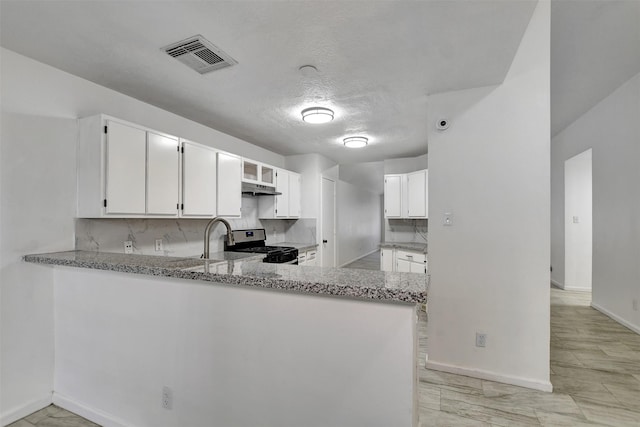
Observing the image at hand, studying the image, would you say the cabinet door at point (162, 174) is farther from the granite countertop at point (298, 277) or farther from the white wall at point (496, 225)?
the white wall at point (496, 225)

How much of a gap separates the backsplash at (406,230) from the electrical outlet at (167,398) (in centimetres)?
452

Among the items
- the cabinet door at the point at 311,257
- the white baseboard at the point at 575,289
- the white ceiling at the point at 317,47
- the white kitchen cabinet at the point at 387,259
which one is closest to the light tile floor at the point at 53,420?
the white ceiling at the point at 317,47

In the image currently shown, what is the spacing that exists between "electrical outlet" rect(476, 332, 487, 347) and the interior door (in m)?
3.13

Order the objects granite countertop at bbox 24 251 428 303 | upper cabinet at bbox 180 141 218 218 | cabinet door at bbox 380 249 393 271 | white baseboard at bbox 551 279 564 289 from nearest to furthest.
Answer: granite countertop at bbox 24 251 428 303, upper cabinet at bbox 180 141 218 218, cabinet door at bbox 380 249 393 271, white baseboard at bbox 551 279 564 289

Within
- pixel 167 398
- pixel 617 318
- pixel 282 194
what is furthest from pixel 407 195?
pixel 167 398

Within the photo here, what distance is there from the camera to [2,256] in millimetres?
1971

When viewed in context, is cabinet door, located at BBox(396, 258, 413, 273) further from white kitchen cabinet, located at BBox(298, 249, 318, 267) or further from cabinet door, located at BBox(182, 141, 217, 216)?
cabinet door, located at BBox(182, 141, 217, 216)

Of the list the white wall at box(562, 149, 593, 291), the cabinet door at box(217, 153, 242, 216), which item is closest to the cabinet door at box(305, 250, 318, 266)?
the cabinet door at box(217, 153, 242, 216)

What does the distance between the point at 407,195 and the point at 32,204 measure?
15.3ft

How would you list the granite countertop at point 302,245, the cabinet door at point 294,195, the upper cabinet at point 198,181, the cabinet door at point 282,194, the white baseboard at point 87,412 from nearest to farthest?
the white baseboard at point 87,412, the upper cabinet at point 198,181, the cabinet door at point 282,194, the granite countertop at point 302,245, the cabinet door at point 294,195

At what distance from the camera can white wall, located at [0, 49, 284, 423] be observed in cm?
199

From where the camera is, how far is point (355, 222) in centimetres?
896

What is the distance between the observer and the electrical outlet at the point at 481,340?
2.46m

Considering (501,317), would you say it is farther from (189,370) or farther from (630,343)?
(189,370)
